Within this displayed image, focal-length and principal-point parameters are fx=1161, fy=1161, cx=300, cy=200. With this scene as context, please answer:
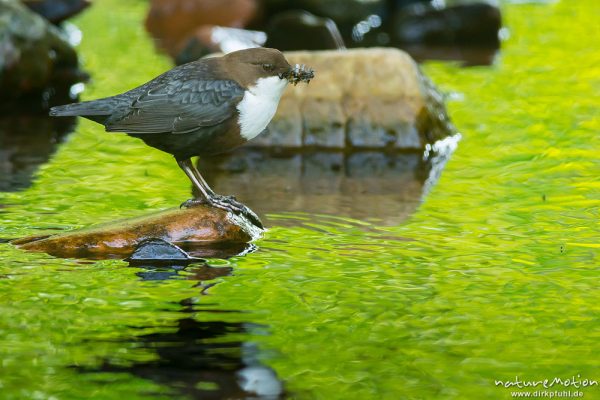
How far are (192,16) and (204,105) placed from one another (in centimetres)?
955

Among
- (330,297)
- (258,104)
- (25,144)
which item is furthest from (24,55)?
(330,297)

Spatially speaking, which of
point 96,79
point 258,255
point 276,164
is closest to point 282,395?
point 258,255

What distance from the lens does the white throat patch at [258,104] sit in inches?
213

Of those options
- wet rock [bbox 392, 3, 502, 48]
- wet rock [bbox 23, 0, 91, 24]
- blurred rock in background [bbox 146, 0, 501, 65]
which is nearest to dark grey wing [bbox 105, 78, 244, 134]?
blurred rock in background [bbox 146, 0, 501, 65]

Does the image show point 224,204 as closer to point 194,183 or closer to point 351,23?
point 194,183

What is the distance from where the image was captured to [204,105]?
547 cm

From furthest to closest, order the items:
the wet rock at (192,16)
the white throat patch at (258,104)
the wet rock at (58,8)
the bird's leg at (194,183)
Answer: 1. the wet rock at (192,16)
2. the wet rock at (58,8)
3. the bird's leg at (194,183)
4. the white throat patch at (258,104)

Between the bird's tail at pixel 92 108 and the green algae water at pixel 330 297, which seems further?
the bird's tail at pixel 92 108

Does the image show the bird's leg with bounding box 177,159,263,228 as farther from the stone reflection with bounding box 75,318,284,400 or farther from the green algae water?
the stone reflection with bounding box 75,318,284,400

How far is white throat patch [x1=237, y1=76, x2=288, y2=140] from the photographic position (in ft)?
17.7

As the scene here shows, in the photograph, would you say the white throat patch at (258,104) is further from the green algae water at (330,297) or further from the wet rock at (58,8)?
the wet rock at (58,8)

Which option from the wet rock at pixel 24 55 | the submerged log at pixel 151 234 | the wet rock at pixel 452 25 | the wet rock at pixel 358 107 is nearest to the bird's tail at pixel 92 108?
the submerged log at pixel 151 234

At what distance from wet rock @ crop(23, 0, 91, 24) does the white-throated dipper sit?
7.53 m

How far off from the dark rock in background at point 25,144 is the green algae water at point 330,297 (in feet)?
0.64
